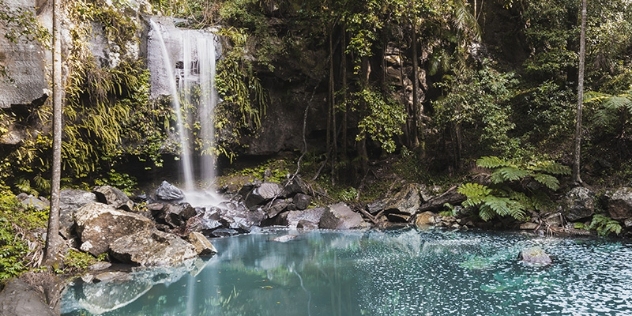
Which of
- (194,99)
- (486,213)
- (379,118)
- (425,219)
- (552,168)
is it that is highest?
(194,99)

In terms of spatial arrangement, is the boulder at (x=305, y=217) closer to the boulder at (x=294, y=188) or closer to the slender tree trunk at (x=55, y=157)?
the boulder at (x=294, y=188)

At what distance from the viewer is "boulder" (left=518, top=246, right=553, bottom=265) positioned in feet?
26.1

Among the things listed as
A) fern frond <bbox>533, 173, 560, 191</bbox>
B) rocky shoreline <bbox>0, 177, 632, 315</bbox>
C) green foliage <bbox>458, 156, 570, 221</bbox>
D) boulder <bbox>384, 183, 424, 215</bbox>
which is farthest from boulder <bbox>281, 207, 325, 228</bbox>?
fern frond <bbox>533, 173, 560, 191</bbox>

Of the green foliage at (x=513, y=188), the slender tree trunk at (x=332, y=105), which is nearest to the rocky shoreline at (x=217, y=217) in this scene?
the green foliage at (x=513, y=188)

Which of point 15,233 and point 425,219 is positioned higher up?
point 15,233

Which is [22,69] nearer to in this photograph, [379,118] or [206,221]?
[206,221]

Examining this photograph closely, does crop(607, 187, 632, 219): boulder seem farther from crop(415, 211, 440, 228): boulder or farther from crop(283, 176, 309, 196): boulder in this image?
crop(283, 176, 309, 196): boulder

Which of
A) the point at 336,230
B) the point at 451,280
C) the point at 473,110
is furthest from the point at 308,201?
the point at 451,280

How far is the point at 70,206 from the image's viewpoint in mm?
10164

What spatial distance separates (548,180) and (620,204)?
1.65 metres

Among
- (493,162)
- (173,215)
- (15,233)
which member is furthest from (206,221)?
(493,162)

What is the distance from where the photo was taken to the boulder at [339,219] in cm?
1227

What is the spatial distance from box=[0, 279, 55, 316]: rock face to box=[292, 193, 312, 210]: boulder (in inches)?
319

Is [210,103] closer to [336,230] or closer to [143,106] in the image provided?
[143,106]
